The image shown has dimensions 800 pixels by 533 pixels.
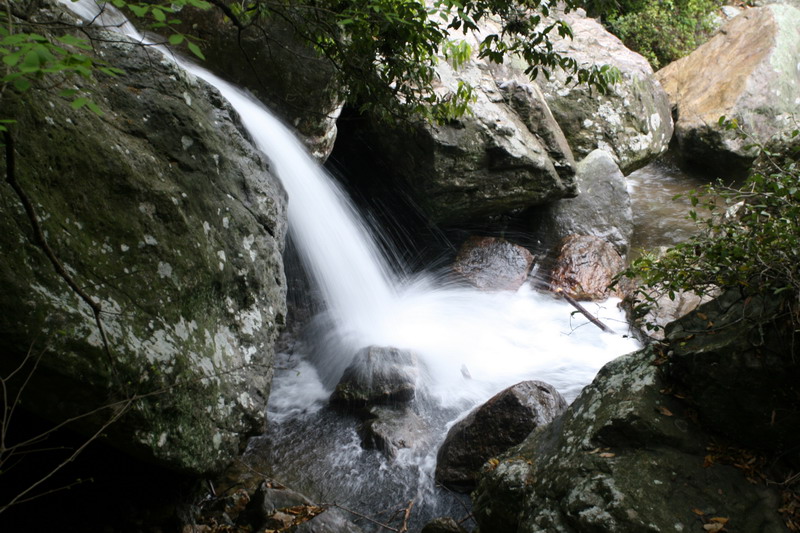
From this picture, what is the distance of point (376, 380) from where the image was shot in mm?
4938

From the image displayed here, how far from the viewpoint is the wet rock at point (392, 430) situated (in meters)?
4.43

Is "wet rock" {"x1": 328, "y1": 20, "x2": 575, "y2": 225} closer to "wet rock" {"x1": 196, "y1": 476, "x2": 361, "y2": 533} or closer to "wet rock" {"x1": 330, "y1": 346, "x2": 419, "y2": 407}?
"wet rock" {"x1": 330, "y1": 346, "x2": 419, "y2": 407}

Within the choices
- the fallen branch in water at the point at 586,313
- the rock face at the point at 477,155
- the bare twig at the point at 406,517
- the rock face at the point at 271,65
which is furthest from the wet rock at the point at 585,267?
the bare twig at the point at 406,517

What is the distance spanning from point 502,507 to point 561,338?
3.63m

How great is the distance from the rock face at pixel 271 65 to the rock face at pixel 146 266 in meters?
1.83

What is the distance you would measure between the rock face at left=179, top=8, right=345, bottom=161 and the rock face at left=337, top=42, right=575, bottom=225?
1.20 meters

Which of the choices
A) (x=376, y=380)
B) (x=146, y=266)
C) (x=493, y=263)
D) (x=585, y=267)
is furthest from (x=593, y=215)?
(x=146, y=266)

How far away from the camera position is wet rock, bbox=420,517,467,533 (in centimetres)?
339

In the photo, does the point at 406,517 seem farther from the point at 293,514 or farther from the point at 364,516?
the point at 293,514

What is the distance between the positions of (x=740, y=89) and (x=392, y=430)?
1019cm

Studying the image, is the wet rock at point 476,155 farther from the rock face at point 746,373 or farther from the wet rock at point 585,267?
the rock face at point 746,373

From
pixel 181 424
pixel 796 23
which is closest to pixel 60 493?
pixel 181 424

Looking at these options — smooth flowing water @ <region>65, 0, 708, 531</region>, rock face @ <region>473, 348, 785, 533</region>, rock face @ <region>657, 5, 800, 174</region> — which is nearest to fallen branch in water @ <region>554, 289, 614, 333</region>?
smooth flowing water @ <region>65, 0, 708, 531</region>

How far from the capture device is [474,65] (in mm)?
7520
